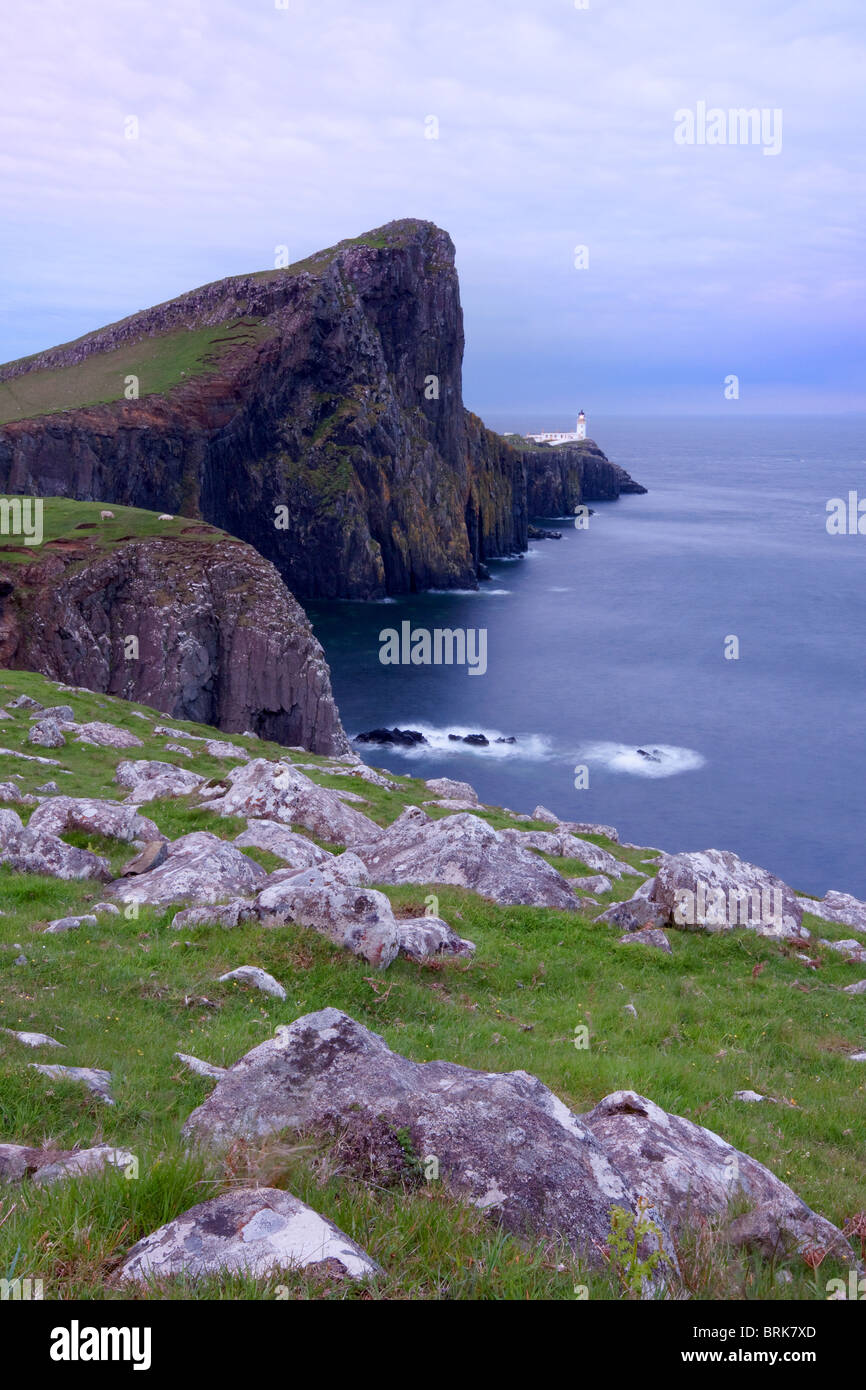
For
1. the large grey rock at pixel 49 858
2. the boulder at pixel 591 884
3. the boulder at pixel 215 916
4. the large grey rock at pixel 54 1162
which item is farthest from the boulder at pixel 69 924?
the boulder at pixel 591 884

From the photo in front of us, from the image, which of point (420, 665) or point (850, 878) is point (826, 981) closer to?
point (850, 878)

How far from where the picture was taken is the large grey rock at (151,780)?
26445mm

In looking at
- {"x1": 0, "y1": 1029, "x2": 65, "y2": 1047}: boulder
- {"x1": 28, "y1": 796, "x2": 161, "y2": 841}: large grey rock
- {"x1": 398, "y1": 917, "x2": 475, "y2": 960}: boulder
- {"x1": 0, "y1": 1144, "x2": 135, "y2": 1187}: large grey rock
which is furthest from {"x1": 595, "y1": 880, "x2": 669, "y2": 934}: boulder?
{"x1": 0, "y1": 1144, "x2": 135, "y2": 1187}: large grey rock

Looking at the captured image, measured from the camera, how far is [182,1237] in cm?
519

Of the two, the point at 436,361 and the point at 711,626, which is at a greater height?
the point at 436,361

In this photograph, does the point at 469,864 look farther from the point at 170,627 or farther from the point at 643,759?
the point at 643,759

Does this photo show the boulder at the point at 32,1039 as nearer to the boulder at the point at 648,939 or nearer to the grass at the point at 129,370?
the boulder at the point at 648,939

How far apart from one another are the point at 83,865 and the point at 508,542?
175m

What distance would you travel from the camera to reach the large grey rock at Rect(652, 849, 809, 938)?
19969 mm

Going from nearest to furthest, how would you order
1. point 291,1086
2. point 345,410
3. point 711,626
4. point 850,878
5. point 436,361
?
point 291,1086, point 850,878, point 711,626, point 345,410, point 436,361

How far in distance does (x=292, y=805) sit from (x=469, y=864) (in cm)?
712

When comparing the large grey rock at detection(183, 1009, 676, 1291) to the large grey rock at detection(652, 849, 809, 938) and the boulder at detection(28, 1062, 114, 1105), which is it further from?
the large grey rock at detection(652, 849, 809, 938)

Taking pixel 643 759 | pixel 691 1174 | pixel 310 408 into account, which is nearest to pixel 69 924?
pixel 691 1174
